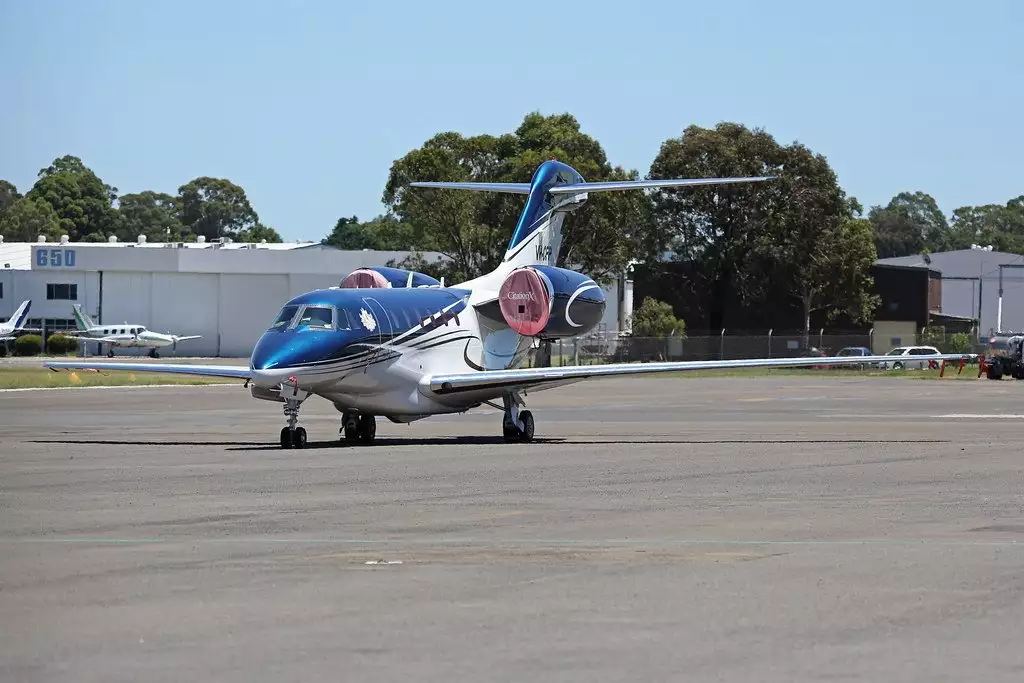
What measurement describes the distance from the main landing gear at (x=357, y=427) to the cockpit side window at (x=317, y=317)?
90.8 inches

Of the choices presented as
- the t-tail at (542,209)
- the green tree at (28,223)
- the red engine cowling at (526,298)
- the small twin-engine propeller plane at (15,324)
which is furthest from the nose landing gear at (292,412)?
the green tree at (28,223)

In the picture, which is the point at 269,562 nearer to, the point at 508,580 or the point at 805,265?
the point at 508,580

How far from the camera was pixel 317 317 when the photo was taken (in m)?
27.8

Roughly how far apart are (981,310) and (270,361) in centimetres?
11024

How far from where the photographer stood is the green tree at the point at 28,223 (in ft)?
578

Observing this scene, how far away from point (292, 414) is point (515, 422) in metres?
5.02

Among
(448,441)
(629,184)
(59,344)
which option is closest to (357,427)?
(448,441)

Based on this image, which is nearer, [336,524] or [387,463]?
[336,524]

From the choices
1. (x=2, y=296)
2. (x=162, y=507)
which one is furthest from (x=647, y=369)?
(x=2, y=296)

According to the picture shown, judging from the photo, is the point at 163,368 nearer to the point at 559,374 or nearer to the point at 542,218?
the point at 559,374

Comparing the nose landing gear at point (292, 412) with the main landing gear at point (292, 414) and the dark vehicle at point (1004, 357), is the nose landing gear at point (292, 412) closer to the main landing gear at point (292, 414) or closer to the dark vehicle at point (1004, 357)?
the main landing gear at point (292, 414)

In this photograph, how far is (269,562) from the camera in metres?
12.7

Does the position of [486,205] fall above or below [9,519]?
above

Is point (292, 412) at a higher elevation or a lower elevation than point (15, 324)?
higher
